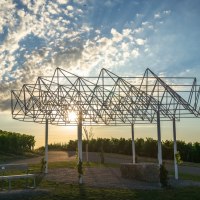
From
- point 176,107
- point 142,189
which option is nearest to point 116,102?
point 176,107

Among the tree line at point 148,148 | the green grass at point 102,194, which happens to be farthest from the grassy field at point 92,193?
the tree line at point 148,148

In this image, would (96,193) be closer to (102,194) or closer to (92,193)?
(92,193)

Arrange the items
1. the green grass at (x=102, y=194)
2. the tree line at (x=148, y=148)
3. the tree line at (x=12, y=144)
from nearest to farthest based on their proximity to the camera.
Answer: the green grass at (x=102, y=194) → the tree line at (x=148, y=148) → the tree line at (x=12, y=144)

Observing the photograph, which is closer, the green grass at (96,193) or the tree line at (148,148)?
the green grass at (96,193)

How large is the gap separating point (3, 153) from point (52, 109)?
24129 millimetres

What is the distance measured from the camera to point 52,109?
23.9 metres

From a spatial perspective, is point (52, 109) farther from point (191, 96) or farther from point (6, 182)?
point (191, 96)

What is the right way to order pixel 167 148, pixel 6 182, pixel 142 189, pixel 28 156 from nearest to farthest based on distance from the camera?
pixel 142 189 < pixel 6 182 < pixel 167 148 < pixel 28 156

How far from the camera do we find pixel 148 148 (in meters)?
43.2

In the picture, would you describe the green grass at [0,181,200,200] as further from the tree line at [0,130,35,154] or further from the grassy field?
the tree line at [0,130,35,154]

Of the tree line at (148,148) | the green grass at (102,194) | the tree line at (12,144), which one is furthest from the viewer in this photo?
the tree line at (12,144)

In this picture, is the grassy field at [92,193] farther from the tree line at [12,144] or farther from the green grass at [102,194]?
the tree line at [12,144]

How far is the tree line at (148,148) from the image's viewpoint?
132 feet

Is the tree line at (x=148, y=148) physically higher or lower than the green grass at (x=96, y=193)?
higher
